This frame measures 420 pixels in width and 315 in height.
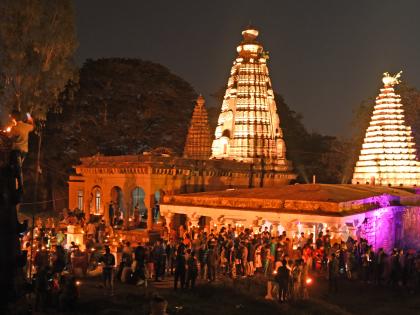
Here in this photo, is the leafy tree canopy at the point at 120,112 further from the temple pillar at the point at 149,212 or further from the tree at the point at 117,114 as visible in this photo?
the temple pillar at the point at 149,212

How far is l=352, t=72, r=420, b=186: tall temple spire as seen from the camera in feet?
111

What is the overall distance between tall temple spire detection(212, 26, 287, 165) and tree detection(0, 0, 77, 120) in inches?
514

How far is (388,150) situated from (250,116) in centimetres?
856

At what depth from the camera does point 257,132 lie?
116 ft

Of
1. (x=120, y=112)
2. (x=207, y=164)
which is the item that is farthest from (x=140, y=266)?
(x=120, y=112)

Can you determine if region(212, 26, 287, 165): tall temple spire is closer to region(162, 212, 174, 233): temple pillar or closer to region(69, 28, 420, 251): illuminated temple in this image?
region(69, 28, 420, 251): illuminated temple

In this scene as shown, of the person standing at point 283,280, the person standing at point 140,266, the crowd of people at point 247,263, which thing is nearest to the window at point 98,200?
the crowd of people at point 247,263

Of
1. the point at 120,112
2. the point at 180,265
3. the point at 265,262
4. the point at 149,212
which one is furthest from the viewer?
the point at 120,112

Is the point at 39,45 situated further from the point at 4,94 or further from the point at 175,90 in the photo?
the point at 175,90

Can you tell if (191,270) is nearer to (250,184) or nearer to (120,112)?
(250,184)

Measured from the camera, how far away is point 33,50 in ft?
79.4

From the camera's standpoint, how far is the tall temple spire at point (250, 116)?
35.4 m

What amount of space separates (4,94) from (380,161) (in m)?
21.6

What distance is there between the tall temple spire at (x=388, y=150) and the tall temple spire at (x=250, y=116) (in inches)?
215
